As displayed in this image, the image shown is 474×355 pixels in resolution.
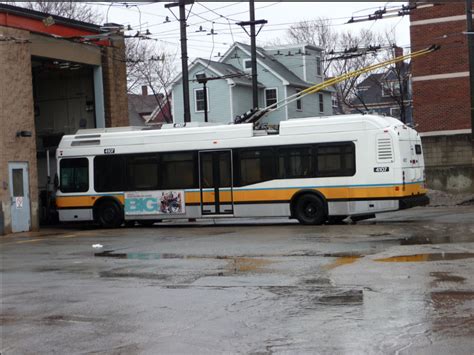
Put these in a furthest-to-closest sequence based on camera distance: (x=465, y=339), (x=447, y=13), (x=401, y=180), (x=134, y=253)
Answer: (x=447, y=13) < (x=401, y=180) < (x=134, y=253) < (x=465, y=339)

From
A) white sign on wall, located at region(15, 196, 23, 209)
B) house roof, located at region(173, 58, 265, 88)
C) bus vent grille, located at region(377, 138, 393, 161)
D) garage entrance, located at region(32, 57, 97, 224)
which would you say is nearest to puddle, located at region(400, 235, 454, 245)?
bus vent grille, located at region(377, 138, 393, 161)

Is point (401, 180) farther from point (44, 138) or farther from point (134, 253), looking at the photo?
point (44, 138)

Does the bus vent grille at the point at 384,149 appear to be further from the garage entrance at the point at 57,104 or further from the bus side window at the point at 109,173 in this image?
the garage entrance at the point at 57,104

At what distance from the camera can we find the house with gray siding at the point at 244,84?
48.8m

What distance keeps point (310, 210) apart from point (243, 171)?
2.46 meters

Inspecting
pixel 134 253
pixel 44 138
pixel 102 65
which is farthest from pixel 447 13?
pixel 134 253

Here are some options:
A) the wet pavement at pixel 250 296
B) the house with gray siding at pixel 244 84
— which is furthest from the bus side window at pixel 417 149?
the house with gray siding at pixel 244 84

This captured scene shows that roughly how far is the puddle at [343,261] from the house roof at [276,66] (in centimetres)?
3771

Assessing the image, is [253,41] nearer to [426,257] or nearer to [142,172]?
[142,172]

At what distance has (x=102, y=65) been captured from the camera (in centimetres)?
2878

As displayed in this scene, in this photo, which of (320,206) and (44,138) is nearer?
(320,206)

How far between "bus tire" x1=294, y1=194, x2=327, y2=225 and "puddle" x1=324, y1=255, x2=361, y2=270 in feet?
24.7

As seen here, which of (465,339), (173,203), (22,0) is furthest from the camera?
(22,0)

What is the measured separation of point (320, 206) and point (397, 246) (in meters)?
6.31
